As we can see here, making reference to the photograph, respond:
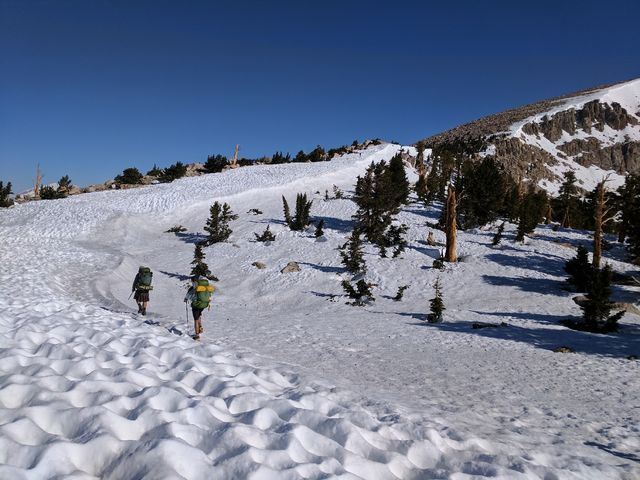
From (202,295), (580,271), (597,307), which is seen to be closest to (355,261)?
(597,307)

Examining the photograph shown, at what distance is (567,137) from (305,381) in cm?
13470

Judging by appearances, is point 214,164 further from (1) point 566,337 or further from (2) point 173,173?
(1) point 566,337

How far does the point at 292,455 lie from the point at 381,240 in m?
20.7

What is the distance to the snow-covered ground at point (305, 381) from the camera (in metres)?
3.26

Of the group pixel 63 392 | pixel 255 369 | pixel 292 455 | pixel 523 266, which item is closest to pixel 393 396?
pixel 255 369

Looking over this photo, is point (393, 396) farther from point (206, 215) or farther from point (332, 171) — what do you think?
point (332, 171)

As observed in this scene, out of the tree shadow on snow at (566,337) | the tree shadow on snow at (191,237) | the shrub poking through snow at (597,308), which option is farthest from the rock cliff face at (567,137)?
the tree shadow on snow at (566,337)

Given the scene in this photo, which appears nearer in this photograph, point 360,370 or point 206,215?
point 360,370

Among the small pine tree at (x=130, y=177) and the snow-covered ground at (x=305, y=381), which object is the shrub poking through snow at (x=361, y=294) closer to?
the snow-covered ground at (x=305, y=381)

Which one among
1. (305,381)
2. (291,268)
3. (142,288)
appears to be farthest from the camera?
(291,268)

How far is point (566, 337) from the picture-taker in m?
11.7

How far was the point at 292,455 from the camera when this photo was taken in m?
3.40

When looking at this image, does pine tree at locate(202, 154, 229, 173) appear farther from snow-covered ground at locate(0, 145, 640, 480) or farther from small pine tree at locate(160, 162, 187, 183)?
snow-covered ground at locate(0, 145, 640, 480)

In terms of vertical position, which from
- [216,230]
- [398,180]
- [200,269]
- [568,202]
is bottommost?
[200,269]
